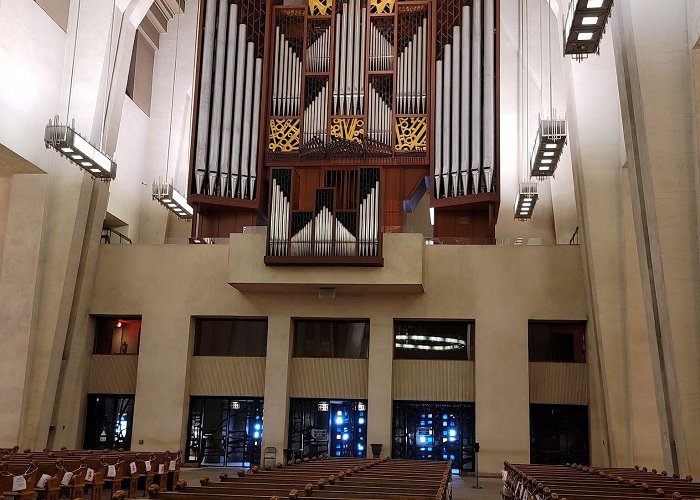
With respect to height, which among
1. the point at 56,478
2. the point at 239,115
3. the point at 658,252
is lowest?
the point at 56,478

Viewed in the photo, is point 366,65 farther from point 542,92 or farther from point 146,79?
point 146,79

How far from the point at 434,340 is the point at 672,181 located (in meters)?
7.73

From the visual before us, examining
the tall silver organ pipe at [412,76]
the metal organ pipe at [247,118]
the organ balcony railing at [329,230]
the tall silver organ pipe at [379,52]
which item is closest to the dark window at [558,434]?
the organ balcony railing at [329,230]

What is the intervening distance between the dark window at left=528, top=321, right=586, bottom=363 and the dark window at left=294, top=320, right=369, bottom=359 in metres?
3.40

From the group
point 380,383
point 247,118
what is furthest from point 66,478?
point 247,118

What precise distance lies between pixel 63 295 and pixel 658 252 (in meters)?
10.8

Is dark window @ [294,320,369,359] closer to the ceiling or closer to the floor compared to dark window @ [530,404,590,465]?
closer to the ceiling

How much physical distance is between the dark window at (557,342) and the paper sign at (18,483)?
11.2m

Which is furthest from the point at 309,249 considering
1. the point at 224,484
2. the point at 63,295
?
the point at 224,484

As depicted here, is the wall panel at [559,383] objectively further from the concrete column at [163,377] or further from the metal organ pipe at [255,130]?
the concrete column at [163,377]

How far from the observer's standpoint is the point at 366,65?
59.3 ft

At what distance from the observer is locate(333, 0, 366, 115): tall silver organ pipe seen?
705 inches

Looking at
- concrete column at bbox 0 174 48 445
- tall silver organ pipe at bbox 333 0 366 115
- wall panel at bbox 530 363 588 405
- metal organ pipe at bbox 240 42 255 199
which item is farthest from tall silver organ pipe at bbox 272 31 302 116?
wall panel at bbox 530 363 588 405

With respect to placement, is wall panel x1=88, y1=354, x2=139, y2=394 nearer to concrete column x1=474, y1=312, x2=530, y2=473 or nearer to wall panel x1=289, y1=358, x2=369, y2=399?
wall panel x1=289, y1=358, x2=369, y2=399
